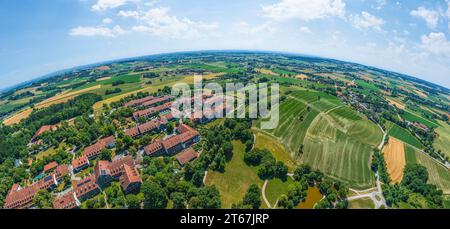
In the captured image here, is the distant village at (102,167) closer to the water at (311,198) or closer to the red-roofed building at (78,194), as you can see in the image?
the red-roofed building at (78,194)

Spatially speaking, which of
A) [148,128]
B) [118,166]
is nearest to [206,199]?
[118,166]

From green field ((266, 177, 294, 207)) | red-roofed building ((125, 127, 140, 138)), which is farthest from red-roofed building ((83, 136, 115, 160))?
green field ((266, 177, 294, 207))

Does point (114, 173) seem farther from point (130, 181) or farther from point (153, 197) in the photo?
point (153, 197)

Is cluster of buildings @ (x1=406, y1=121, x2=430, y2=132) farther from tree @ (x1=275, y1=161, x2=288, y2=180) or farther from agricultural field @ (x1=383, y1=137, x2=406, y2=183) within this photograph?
tree @ (x1=275, y1=161, x2=288, y2=180)

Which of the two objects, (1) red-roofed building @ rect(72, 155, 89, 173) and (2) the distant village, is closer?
(2) the distant village

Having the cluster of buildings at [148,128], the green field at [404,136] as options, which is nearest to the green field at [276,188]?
the cluster of buildings at [148,128]
